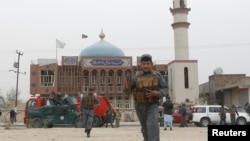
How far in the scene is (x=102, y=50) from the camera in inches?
1930

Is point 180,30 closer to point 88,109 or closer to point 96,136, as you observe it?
point 96,136

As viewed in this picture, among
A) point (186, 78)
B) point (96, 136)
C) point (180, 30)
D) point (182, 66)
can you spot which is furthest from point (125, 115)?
point (96, 136)

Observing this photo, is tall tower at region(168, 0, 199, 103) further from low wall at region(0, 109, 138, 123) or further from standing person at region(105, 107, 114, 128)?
standing person at region(105, 107, 114, 128)

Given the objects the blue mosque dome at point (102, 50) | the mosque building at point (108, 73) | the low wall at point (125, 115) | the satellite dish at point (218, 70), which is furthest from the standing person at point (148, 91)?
the satellite dish at point (218, 70)

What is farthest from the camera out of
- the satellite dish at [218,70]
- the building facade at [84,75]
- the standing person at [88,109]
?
the satellite dish at [218,70]

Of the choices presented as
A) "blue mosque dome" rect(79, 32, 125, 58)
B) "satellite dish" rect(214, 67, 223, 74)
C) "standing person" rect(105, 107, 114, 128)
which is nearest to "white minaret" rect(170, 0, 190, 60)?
"satellite dish" rect(214, 67, 223, 74)

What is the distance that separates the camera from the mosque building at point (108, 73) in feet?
151

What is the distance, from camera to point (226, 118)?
24.5 meters

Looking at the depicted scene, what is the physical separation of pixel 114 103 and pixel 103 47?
7066mm

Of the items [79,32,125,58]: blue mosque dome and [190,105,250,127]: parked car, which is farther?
[79,32,125,58]: blue mosque dome

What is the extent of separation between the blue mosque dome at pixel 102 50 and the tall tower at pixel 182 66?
6.63 meters

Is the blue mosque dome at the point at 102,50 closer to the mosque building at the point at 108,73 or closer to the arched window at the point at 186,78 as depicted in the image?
the mosque building at the point at 108,73

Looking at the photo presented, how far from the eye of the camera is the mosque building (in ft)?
151

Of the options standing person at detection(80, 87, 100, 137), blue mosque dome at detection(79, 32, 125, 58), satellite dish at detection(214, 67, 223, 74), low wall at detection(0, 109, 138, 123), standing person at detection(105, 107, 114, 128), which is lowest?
low wall at detection(0, 109, 138, 123)
